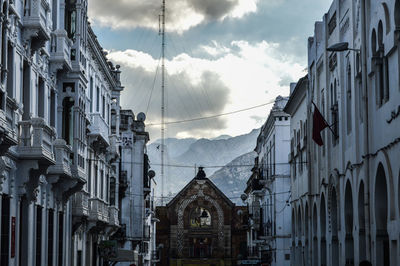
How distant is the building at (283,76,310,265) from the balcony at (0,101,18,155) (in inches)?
874

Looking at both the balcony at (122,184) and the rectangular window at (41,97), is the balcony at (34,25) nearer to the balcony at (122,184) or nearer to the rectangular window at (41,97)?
the rectangular window at (41,97)

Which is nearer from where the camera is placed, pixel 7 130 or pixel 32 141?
pixel 7 130

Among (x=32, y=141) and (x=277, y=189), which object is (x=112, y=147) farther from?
(x=277, y=189)

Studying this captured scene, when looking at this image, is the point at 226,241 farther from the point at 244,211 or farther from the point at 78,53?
the point at 78,53

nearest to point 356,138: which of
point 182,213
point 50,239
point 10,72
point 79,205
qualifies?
point 50,239

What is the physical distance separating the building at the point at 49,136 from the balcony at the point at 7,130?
0.11 feet

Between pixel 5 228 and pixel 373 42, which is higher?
pixel 373 42

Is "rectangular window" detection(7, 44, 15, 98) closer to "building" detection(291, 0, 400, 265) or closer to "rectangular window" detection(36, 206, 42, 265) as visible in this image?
"rectangular window" detection(36, 206, 42, 265)

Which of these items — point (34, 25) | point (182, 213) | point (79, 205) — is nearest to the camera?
point (34, 25)

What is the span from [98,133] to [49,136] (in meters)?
13.3

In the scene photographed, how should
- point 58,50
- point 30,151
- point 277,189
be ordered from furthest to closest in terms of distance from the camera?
point 277,189
point 58,50
point 30,151

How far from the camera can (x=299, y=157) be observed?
4694 cm

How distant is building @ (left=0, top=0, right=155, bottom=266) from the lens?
73.1ft

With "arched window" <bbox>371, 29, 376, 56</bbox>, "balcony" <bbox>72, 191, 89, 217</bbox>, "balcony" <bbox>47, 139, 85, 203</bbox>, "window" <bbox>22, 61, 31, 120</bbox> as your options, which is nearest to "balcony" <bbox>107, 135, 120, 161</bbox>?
"balcony" <bbox>72, 191, 89, 217</bbox>
